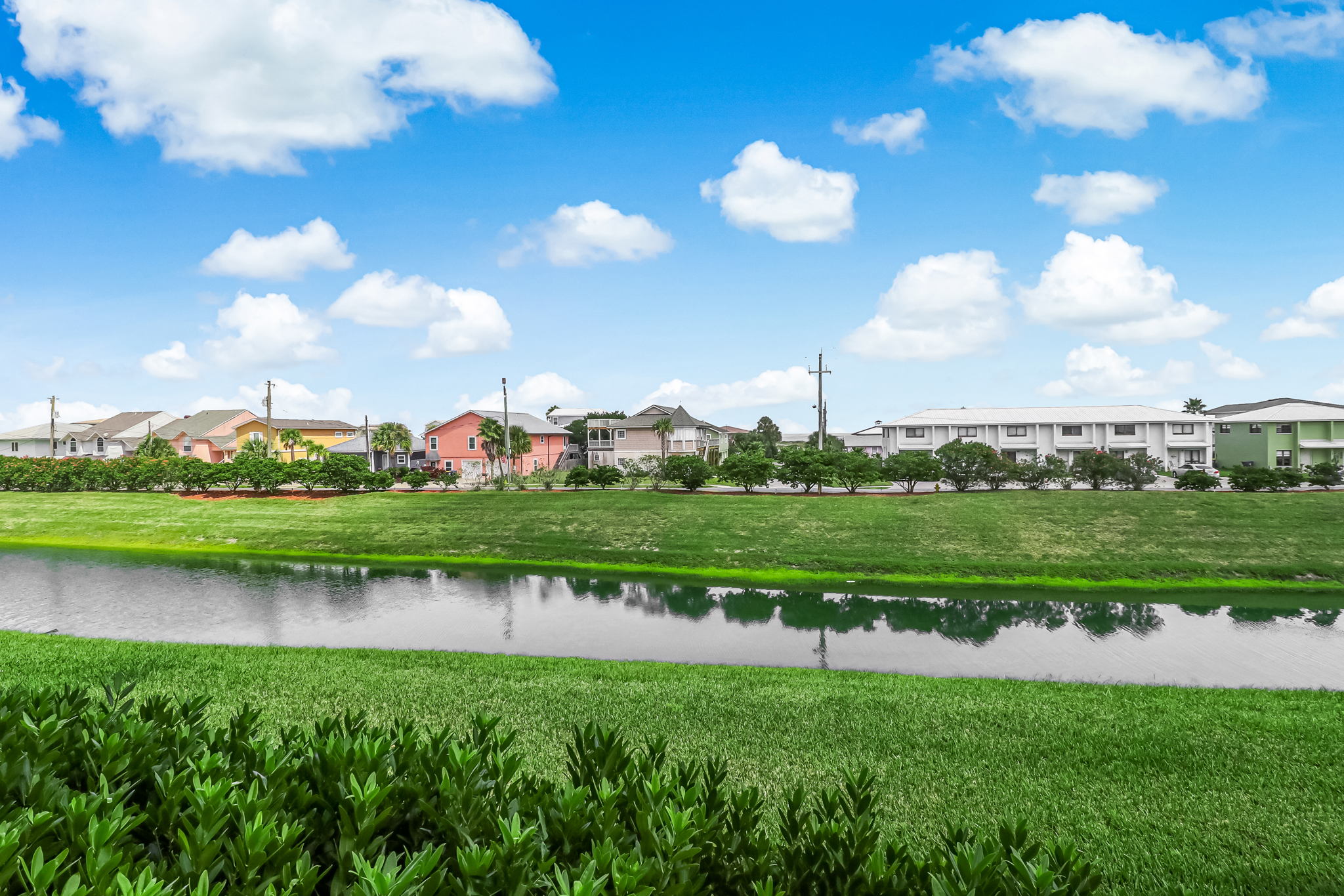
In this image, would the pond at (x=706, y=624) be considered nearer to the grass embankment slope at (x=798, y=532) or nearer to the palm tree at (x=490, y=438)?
the grass embankment slope at (x=798, y=532)

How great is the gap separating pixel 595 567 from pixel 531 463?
40.5m

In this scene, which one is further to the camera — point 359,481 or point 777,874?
point 359,481

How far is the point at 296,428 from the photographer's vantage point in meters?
76.1

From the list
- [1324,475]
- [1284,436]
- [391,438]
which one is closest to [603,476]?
[391,438]

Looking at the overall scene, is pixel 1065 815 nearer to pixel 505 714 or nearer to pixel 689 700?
pixel 689 700

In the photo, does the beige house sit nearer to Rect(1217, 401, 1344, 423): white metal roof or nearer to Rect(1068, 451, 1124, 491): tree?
Rect(1068, 451, 1124, 491): tree

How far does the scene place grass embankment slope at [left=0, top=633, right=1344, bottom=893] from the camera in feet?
17.9

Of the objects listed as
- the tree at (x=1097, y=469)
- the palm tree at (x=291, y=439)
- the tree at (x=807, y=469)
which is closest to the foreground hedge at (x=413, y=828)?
the tree at (x=807, y=469)

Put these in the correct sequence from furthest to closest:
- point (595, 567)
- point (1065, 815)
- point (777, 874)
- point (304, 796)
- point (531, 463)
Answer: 1. point (531, 463)
2. point (595, 567)
3. point (1065, 815)
4. point (304, 796)
5. point (777, 874)

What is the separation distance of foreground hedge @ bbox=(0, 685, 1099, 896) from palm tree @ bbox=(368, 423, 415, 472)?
6365 cm

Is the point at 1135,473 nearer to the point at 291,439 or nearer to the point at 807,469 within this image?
the point at 807,469

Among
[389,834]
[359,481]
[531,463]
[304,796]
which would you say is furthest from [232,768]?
[531,463]

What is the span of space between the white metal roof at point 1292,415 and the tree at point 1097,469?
32.9 meters

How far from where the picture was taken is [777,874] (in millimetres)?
3002
